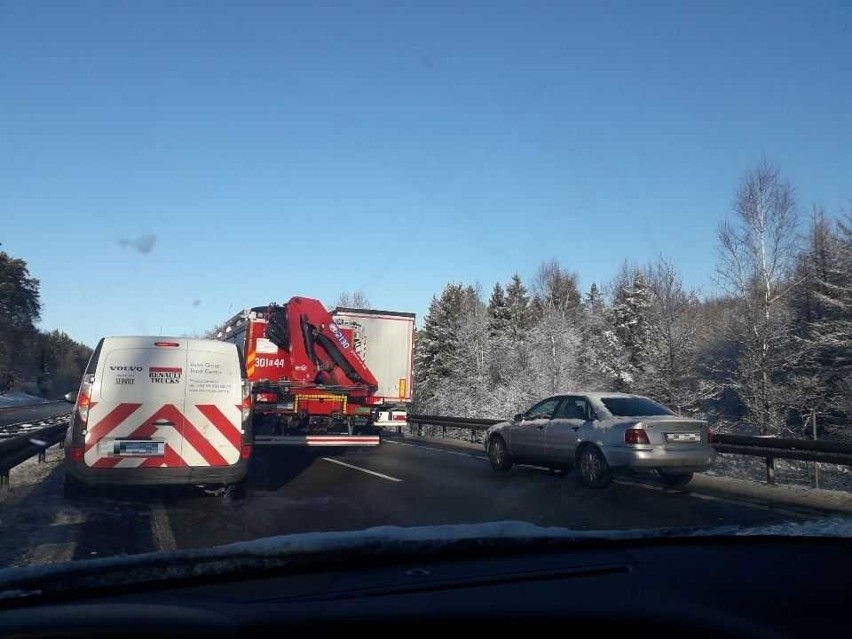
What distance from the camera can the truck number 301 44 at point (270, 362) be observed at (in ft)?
53.3

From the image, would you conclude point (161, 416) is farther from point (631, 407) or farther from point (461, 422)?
point (461, 422)

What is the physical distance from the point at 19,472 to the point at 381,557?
39.3ft

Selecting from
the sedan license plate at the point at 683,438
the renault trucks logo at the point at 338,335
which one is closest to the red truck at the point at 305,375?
the renault trucks logo at the point at 338,335

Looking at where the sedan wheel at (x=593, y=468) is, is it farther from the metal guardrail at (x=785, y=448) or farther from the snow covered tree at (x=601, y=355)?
the snow covered tree at (x=601, y=355)

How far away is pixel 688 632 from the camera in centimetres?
257

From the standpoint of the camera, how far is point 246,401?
9305 mm

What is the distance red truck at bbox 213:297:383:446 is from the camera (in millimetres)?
15586

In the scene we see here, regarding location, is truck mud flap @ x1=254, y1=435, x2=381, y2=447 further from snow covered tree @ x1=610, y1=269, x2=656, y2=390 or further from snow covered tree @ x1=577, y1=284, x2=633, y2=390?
snow covered tree @ x1=577, y1=284, x2=633, y2=390

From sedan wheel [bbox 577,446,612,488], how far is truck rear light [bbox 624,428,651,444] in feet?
1.80

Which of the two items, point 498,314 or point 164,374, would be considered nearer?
point 164,374

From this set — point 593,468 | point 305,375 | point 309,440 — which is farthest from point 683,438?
point 305,375

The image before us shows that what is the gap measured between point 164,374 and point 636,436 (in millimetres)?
6991

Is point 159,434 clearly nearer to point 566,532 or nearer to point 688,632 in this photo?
point 566,532

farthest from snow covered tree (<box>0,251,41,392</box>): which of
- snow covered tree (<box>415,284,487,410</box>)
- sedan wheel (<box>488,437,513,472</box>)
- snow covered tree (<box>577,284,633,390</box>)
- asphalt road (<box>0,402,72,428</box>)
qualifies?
sedan wheel (<box>488,437,513,472</box>)
